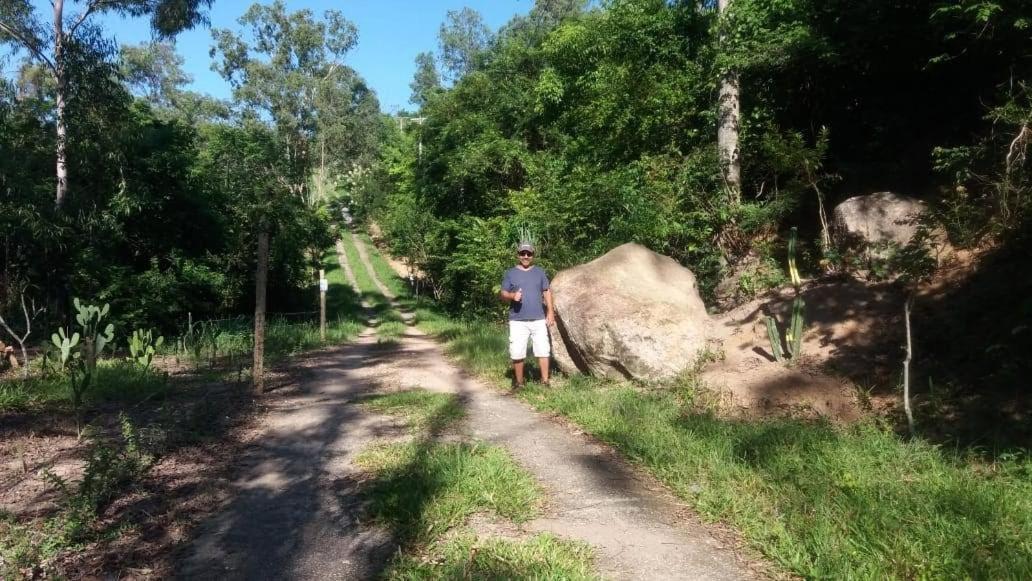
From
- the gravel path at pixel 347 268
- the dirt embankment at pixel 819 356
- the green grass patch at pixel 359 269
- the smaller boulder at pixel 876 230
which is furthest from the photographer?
the gravel path at pixel 347 268

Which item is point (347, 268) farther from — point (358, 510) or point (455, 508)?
point (455, 508)

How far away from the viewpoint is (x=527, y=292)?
7.18 metres

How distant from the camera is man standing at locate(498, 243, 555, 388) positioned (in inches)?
282

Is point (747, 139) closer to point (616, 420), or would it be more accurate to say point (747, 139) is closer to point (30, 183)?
point (616, 420)

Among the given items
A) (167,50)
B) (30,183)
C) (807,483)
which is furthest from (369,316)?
(167,50)

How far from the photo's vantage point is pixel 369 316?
29.9 metres

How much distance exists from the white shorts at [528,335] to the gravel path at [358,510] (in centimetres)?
74

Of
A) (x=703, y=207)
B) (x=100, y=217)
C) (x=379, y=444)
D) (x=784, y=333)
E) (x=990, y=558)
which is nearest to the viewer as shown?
(x=990, y=558)

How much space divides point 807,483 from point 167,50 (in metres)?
59.5

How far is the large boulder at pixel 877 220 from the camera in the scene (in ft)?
22.6

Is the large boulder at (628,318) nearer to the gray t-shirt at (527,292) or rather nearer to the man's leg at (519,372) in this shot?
the gray t-shirt at (527,292)

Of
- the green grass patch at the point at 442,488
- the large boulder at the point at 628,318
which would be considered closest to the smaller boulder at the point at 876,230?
the large boulder at the point at 628,318

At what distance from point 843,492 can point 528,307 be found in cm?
408

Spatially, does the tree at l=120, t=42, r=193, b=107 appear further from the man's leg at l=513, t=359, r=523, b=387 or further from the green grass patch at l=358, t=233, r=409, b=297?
the man's leg at l=513, t=359, r=523, b=387
